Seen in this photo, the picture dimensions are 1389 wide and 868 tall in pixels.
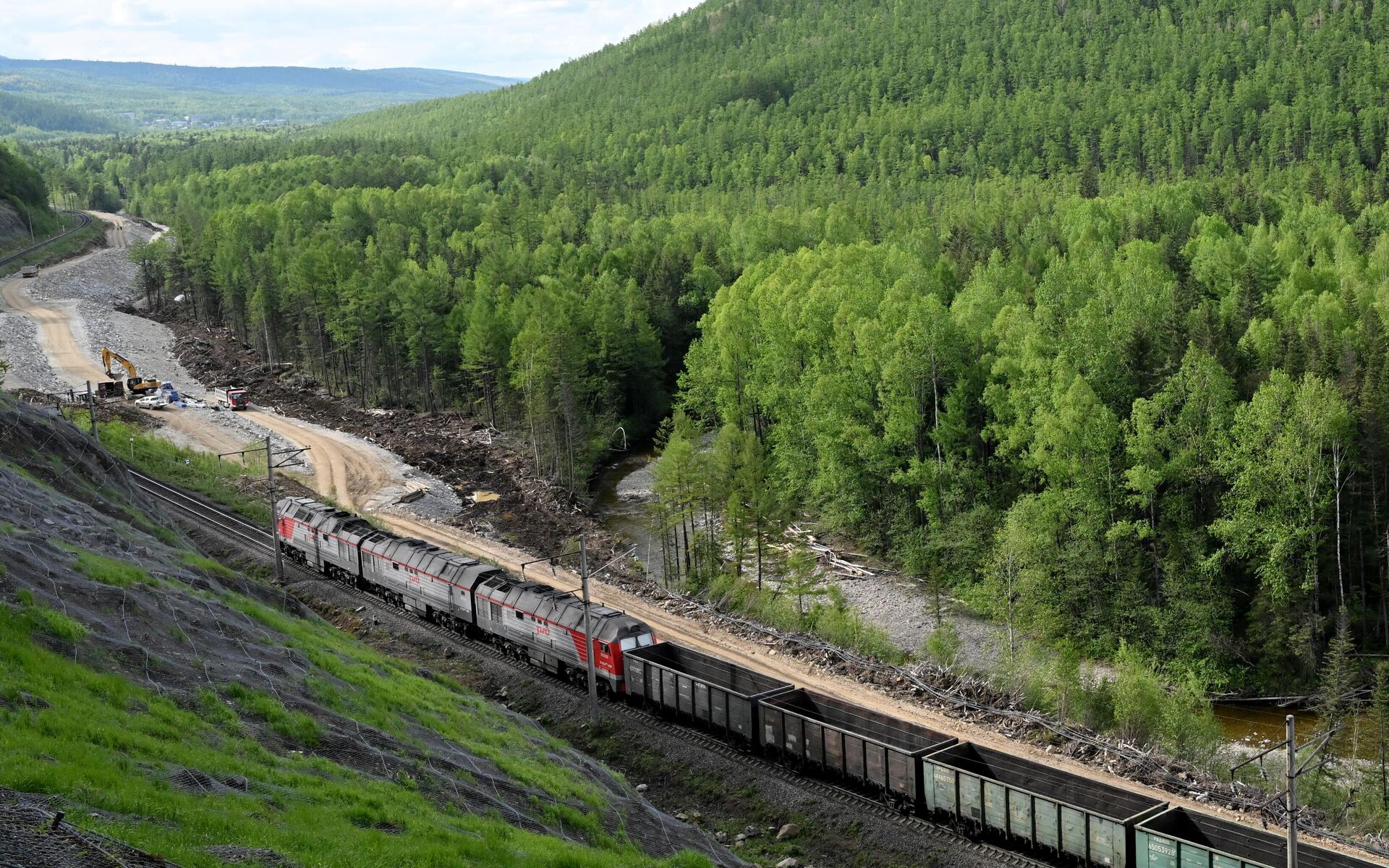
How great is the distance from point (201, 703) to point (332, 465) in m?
60.8

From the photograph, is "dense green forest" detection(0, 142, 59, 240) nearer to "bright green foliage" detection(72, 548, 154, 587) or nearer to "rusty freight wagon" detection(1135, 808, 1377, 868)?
"bright green foliage" detection(72, 548, 154, 587)

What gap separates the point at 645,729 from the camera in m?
44.1

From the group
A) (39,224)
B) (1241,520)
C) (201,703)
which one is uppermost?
(39,224)

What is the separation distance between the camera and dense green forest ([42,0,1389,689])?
2244 inches

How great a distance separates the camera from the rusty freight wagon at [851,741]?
3694 centimetres

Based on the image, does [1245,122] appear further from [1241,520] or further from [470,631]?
[470,631]

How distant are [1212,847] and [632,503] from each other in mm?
57907

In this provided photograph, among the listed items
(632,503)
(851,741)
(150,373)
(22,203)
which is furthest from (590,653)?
(22,203)

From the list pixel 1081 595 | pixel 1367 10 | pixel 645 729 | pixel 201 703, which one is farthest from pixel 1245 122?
pixel 201 703

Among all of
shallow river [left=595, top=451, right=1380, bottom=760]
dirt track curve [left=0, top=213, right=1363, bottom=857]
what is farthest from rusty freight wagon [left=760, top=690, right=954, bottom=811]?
shallow river [left=595, top=451, right=1380, bottom=760]

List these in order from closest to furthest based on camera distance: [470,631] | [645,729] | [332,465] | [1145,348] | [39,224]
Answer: [645,729]
[470,631]
[1145,348]
[332,465]
[39,224]

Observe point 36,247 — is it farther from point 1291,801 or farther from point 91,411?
point 1291,801

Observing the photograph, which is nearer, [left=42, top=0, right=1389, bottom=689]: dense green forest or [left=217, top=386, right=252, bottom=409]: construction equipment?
[left=42, top=0, right=1389, bottom=689]: dense green forest

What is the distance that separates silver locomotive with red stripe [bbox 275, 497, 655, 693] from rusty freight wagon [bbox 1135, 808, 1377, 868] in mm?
19567
